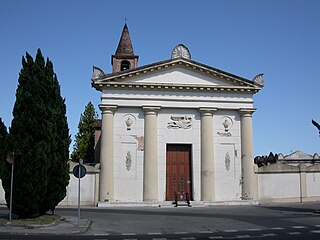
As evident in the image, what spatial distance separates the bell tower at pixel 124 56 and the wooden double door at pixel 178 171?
1586 cm

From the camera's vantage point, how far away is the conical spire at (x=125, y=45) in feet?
153

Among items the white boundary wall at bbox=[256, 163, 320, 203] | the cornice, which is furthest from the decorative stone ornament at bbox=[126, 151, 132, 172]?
the white boundary wall at bbox=[256, 163, 320, 203]

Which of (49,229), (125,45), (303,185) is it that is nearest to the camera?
(49,229)

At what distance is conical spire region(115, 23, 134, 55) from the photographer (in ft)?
153

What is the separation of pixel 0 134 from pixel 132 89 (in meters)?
15.4

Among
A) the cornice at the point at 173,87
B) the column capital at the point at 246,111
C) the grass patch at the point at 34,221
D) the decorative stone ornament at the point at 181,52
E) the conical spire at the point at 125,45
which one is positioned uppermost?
the conical spire at the point at 125,45

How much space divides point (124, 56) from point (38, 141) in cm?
3096

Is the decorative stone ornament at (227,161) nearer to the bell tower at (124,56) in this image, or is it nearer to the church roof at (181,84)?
the church roof at (181,84)

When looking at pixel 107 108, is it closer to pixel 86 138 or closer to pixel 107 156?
pixel 107 156

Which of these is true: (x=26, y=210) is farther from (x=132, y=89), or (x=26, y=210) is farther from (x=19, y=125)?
(x=132, y=89)

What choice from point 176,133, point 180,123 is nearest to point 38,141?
point 176,133

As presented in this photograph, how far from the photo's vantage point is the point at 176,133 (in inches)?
1219

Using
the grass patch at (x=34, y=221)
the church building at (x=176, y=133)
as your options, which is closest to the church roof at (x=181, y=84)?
the church building at (x=176, y=133)

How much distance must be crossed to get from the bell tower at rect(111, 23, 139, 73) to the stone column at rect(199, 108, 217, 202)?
15599 mm
